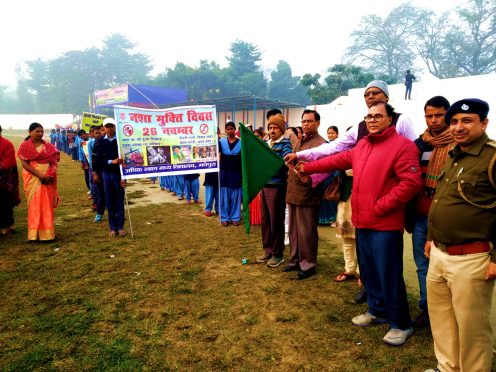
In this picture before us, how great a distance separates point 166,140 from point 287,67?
2105 inches

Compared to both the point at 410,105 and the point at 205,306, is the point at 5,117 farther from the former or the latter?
the point at 205,306

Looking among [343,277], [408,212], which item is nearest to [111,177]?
[343,277]

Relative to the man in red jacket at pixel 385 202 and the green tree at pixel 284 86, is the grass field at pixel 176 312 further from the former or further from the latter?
the green tree at pixel 284 86

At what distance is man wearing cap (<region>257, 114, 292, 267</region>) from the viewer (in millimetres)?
4162

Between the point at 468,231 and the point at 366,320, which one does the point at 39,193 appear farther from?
the point at 468,231

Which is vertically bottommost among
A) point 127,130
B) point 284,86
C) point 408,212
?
point 408,212

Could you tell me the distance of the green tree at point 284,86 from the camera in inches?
2138

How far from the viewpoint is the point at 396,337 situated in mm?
2752

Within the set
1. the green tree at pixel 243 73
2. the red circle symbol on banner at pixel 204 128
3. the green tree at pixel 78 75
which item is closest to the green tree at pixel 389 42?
the green tree at pixel 243 73

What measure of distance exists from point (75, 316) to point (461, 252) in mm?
3247

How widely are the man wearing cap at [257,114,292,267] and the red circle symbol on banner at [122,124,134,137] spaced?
229cm

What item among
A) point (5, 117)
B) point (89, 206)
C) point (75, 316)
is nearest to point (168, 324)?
point (75, 316)

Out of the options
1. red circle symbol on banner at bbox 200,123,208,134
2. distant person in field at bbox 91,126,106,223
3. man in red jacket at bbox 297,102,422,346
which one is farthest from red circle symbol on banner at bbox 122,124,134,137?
man in red jacket at bbox 297,102,422,346

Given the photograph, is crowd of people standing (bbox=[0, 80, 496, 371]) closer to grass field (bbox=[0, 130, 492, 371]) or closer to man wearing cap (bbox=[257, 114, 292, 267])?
man wearing cap (bbox=[257, 114, 292, 267])
